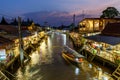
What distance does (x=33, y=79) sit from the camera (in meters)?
39.0

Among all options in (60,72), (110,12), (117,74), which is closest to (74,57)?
(60,72)

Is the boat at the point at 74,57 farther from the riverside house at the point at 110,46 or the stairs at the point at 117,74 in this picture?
the stairs at the point at 117,74

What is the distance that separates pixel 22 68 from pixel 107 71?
1618 cm

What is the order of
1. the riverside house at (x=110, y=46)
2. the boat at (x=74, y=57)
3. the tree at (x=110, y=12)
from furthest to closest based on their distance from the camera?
1. the tree at (x=110, y=12)
2. the boat at (x=74, y=57)
3. the riverside house at (x=110, y=46)

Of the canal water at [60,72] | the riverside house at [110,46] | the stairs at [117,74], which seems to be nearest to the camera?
the stairs at [117,74]

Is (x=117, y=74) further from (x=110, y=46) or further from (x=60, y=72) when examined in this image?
(x=110, y=46)

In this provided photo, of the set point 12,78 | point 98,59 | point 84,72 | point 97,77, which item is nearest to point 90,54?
point 98,59

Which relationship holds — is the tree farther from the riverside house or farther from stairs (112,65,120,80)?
stairs (112,65,120,80)

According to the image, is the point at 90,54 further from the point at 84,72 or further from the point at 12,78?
the point at 12,78

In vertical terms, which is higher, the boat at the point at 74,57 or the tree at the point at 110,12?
the tree at the point at 110,12

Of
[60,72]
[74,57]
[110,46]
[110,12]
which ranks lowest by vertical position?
[60,72]

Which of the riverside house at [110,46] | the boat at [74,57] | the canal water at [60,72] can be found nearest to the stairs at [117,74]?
the canal water at [60,72]

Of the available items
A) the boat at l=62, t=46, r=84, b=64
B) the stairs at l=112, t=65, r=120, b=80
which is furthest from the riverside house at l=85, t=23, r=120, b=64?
the boat at l=62, t=46, r=84, b=64

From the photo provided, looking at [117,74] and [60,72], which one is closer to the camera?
[117,74]
